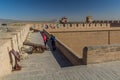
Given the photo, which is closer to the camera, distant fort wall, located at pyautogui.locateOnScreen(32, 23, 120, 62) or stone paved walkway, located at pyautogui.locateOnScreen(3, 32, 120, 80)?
stone paved walkway, located at pyautogui.locateOnScreen(3, 32, 120, 80)

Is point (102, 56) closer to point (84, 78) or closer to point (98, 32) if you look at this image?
point (84, 78)

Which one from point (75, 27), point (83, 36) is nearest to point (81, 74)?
point (83, 36)

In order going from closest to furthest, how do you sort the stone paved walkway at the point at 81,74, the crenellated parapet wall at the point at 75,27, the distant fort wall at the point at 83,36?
the stone paved walkway at the point at 81,74
the distant fort wall at the point at 83,36
the crenellated parapet wall at the point at 75,27

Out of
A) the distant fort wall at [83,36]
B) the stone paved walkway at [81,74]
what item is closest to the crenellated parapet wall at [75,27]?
the distant fort wall at [83,36]

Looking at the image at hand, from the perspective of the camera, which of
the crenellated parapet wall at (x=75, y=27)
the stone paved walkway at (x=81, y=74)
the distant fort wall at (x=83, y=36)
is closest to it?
the stone paved walkway at (x=81, y=74)

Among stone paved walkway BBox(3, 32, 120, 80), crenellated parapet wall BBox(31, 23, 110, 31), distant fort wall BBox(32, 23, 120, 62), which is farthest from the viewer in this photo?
crenellated parapet wall BBox(31, 23, 110, 31)

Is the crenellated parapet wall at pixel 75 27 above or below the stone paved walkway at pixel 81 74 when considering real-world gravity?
above

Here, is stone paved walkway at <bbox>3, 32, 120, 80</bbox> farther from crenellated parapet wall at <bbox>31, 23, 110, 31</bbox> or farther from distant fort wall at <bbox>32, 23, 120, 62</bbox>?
crenellated parapet wall at <bbox>31, 23, 110, 31</bbox>

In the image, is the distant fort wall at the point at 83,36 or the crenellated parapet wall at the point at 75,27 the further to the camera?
the crenellated parapet wall at the point at 75,27

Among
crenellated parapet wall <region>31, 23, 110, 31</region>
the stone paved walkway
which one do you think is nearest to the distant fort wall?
crenellated parapet wall <region>31, 23, 110, 31</region>

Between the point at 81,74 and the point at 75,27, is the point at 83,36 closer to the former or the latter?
the point at 75,27

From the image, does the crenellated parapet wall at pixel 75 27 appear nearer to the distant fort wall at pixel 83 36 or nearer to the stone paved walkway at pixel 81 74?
the distant fort wall at pixel 83 36

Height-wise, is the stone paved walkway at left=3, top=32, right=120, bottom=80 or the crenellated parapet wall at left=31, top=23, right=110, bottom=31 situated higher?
the crenellated parapet wall at left=31, top=23, right=110, bottom=31

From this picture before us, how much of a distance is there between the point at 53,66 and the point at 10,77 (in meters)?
2.34
